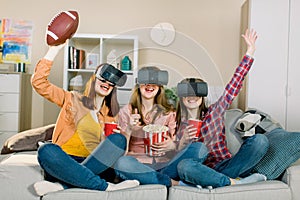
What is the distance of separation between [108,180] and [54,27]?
835 mm

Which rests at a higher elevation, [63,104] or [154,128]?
[63,104]

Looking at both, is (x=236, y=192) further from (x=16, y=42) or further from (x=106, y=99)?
(x=16, y=42)

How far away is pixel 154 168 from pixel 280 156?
2.17 feet

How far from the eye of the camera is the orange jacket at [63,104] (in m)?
2.28

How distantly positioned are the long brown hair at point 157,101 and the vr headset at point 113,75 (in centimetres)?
8

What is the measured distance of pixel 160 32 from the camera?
2438mm

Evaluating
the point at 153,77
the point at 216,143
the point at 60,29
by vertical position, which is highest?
the point at 60,29

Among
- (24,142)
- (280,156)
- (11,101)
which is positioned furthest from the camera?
(11,101)

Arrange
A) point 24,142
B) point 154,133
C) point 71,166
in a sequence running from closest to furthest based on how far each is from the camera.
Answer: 1. point 71,166
2. point 154,133
3. point 24,142

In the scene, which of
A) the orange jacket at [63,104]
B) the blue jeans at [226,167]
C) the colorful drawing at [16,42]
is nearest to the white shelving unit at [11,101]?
the colorful drawing at [16,42]

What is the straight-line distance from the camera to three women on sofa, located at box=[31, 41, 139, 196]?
2104 millimetres

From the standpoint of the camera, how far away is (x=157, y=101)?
7.35ft

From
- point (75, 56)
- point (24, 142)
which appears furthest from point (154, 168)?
point (75, 56)

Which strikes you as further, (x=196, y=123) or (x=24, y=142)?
(x=24, y=142)
